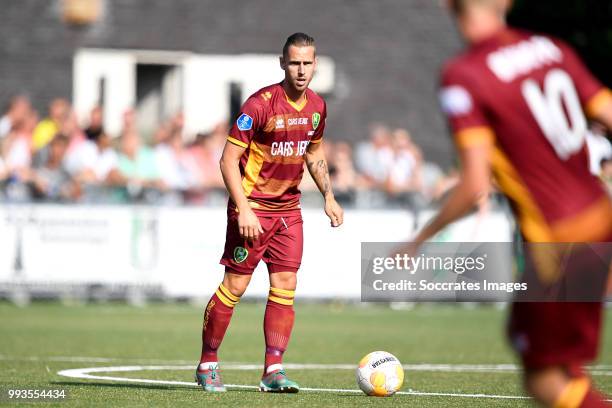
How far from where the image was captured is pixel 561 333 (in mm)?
5391

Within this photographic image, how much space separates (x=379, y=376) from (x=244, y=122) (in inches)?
77.1

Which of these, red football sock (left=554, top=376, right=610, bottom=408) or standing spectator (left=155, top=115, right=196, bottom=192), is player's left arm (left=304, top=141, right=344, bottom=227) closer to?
red football sock (left=554, top=376, right=610, bottom=408)

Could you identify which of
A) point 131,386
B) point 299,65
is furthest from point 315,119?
point 131,386

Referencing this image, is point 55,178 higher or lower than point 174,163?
lower

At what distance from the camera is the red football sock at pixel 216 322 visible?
9344 millimetres

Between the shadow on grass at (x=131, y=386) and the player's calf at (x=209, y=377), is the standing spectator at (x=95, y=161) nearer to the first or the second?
the shadow on grass at (x=131, y=386)

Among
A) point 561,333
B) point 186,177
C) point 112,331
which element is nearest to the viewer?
point 561,333

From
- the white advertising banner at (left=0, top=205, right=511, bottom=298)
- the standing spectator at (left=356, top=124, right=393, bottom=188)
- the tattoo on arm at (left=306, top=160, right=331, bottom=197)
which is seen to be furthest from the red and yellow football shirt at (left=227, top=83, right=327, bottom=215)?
the standing spectator at (left=356, top=124, right=393, bottom=188)

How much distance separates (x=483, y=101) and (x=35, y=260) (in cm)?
1427

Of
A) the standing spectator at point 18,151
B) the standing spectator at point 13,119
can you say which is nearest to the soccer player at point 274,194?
the standing spectator at point 18,151

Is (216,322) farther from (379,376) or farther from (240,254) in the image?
(379,376)

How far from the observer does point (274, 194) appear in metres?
9.56

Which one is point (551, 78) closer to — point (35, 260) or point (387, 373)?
point (387, 373)

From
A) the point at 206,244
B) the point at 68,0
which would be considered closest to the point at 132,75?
the point at 68,0
